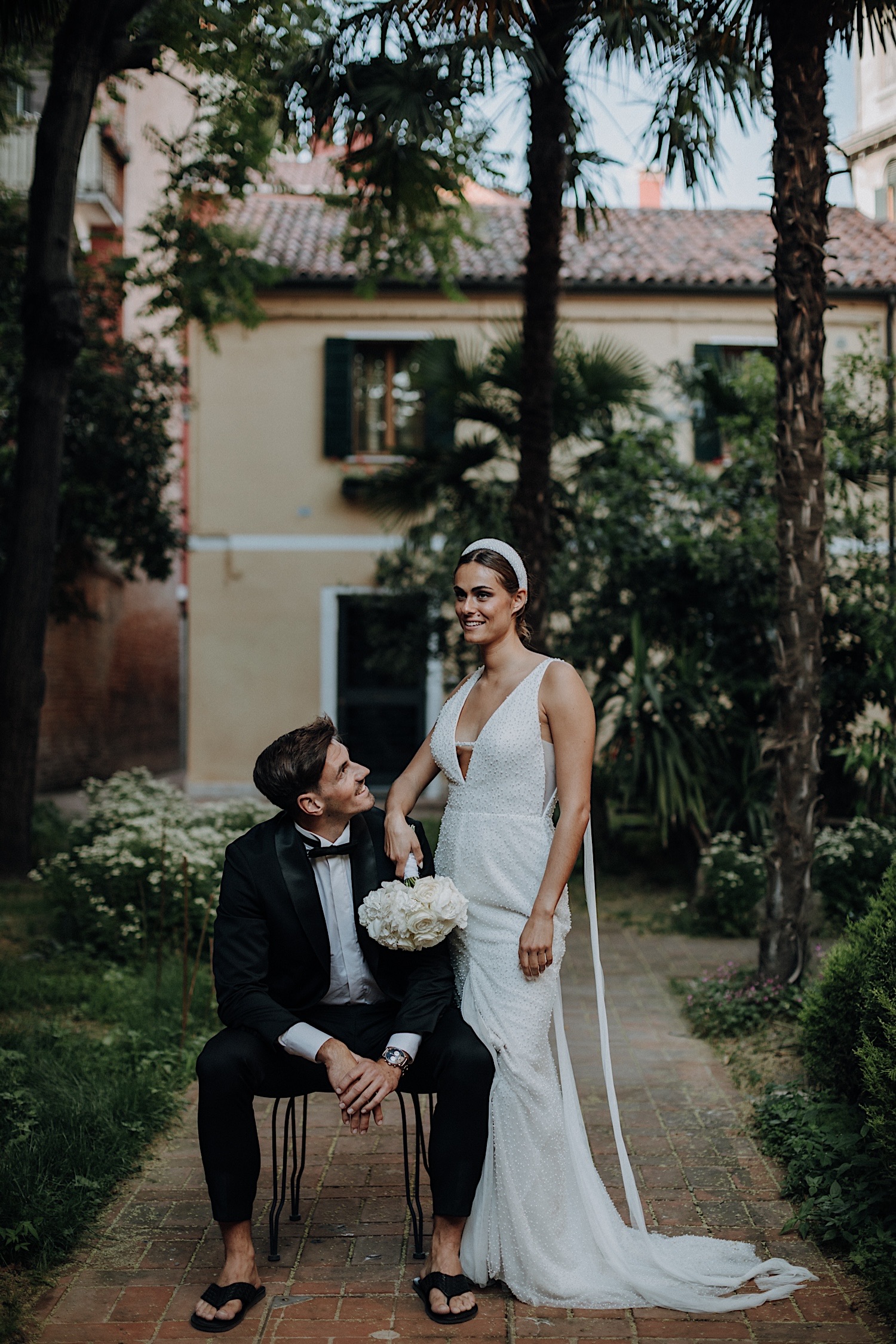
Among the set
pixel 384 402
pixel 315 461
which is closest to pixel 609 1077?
pixel 315 461

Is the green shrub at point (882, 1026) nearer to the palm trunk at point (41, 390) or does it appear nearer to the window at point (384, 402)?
the palm trunk at point (41, 390)

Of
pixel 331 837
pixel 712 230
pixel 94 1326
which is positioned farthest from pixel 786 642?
pixel 712 230

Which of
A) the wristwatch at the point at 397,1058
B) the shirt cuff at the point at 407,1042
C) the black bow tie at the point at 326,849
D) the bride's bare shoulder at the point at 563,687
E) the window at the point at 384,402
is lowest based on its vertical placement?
the wristwatch at the point at 397,1058

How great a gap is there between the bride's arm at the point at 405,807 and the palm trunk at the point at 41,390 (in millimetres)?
6557

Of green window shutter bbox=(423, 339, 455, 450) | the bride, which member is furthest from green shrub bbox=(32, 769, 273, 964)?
green window shutter bbox=(423, 339, 455, 450)

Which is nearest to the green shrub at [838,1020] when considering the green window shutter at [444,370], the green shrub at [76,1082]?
the green shrub at [76,1082]

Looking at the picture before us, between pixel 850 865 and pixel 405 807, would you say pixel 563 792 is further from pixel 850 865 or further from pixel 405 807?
pixel 850 865

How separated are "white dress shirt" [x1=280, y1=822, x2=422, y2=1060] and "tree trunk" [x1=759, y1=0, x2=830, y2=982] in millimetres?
2764

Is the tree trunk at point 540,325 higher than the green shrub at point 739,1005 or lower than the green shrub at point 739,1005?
higher

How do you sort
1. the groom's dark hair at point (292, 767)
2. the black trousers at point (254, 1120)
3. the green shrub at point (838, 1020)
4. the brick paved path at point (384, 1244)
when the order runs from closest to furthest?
the brick paved path at point (384, 1244)
the black trousers at point (254, 1120)
the groom's dark hair at point (292, 767)
the green shrub at point (838, 1020)

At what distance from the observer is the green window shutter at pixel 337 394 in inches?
611

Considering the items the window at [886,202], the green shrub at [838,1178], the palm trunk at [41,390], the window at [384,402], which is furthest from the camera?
the window at [886,202]

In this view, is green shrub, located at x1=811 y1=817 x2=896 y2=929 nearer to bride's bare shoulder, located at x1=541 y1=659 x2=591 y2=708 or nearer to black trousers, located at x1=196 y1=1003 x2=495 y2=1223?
bride's bare shoulder, located at x1=541 y1=659 x2=591 y2=708

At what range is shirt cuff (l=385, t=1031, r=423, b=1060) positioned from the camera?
126 inches
